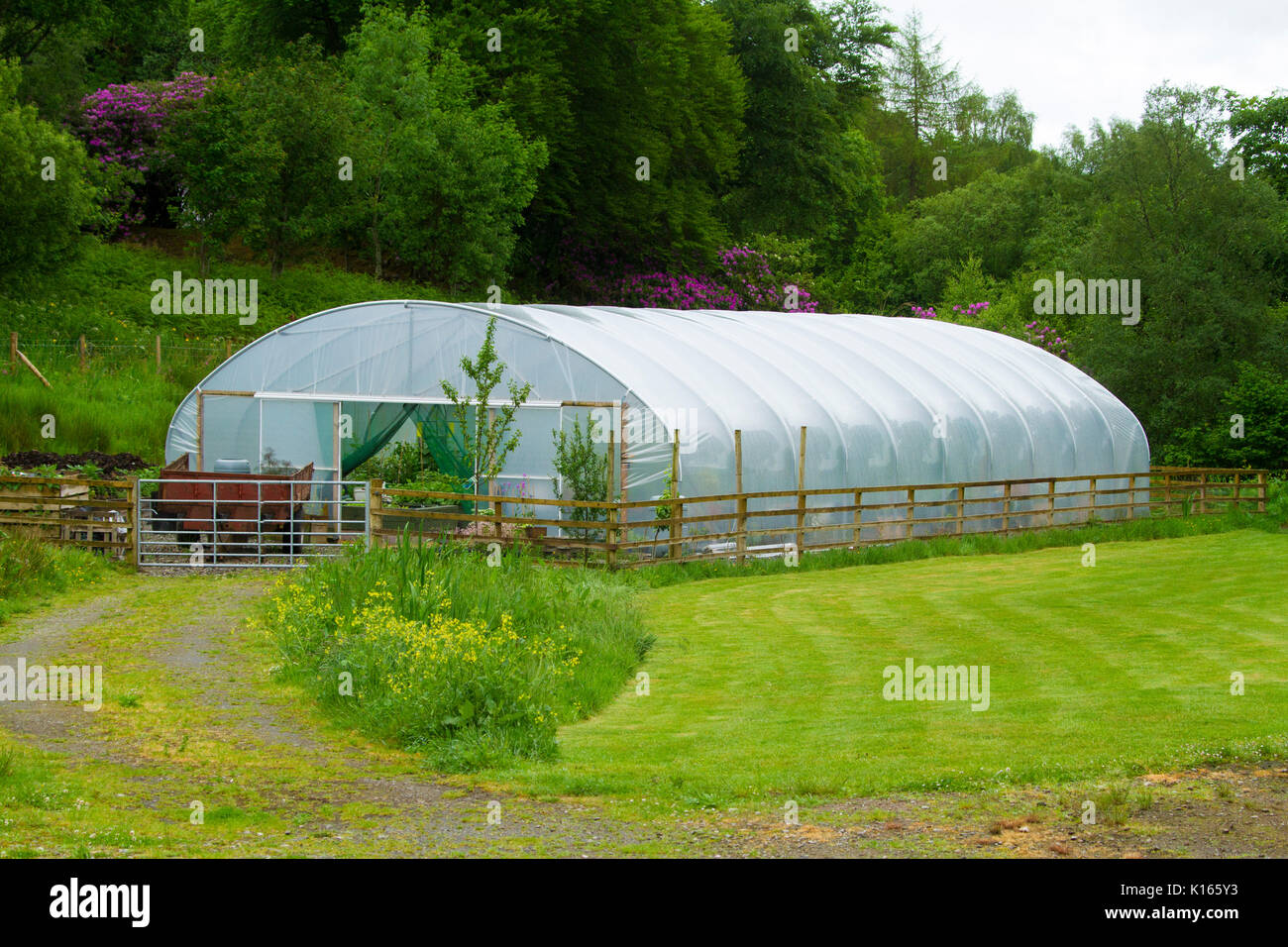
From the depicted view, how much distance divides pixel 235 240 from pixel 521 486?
26.8 metres

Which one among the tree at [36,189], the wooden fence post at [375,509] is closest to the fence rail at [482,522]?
the wooden fence post at [375,509]

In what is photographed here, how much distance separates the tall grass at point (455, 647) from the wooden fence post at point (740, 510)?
210 inches

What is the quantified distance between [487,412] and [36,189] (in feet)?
45.4

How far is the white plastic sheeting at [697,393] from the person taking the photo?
23812 millimetres

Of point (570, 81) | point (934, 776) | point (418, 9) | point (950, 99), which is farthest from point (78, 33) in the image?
point (950, 99)

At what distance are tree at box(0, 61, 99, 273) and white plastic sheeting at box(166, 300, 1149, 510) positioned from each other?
7598 millimetres

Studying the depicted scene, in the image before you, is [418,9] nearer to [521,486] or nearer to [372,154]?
[372,154]

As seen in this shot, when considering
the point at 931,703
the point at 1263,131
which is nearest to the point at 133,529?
the point at 931,703

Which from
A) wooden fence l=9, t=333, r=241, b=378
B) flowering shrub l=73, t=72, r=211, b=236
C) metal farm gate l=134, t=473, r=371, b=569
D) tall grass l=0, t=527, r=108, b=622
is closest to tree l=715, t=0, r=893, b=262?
flowering shrub l=73, t=72, r=211, b=236

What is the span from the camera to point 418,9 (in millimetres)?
45312

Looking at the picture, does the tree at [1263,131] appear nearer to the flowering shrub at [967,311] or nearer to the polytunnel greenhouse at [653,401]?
the flowering shrub at [967,311]

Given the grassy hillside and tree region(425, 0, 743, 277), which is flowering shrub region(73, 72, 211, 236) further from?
tree region(425, 0, 743, 277)

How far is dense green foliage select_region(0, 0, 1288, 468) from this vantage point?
38.0 m

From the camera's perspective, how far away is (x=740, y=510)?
74.9 feet
